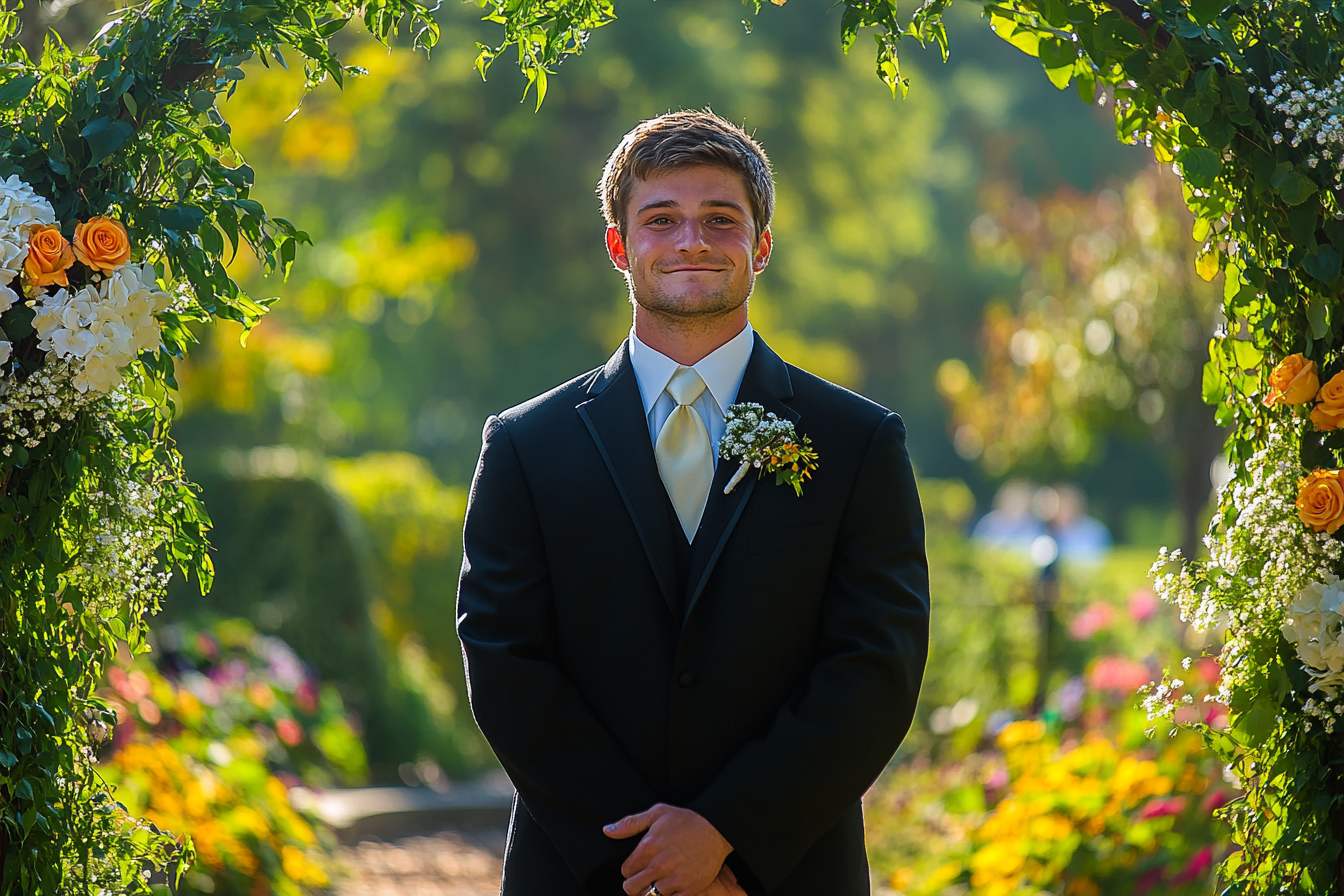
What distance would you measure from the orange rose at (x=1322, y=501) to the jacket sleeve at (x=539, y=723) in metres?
1.28

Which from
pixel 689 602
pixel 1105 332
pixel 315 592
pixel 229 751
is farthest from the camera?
pixel 1105 332

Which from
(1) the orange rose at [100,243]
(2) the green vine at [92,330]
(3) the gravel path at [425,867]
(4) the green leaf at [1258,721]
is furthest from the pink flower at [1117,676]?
(1) the orange rose at [100,243]

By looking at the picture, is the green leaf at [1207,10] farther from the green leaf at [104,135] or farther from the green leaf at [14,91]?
the green leaf at [14,91]

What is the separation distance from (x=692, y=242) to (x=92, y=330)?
3.65 ft

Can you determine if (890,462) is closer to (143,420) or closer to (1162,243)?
(143,420)

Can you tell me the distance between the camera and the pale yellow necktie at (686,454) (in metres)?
2.40

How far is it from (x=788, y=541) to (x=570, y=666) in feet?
1.48

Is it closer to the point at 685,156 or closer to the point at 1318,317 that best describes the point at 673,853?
the point at 685,156

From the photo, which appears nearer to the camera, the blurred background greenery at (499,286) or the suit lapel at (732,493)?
the suit lapel at (732,493)

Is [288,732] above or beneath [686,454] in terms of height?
above

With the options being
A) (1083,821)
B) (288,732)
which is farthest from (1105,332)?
(288,732)

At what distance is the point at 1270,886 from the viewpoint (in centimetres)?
249

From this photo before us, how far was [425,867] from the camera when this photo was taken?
18.9 feet

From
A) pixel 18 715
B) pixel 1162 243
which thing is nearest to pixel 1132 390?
pixel 1162 243
